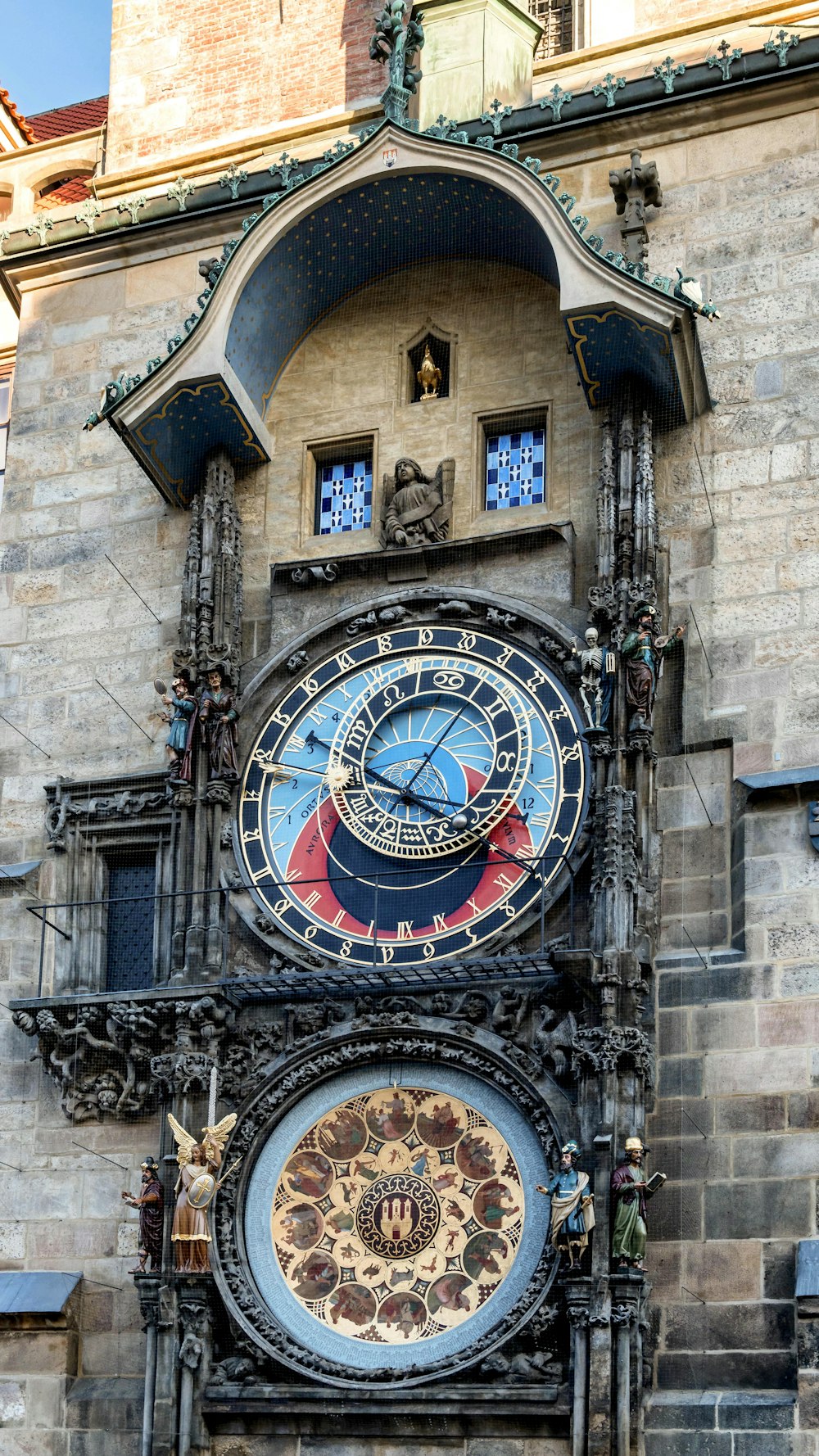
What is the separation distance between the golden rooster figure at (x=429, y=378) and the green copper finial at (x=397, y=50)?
1.42 metres

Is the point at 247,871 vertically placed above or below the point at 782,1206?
above

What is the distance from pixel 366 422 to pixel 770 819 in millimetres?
3743

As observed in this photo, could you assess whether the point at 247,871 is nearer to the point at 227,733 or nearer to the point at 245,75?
the point at 227,733

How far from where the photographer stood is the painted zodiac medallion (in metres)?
12.3

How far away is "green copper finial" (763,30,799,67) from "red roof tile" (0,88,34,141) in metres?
7.21

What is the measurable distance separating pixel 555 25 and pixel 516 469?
12.7 feet

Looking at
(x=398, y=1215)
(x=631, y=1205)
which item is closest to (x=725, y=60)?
(x=631, y=1205)

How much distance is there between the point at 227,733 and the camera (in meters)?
13.8

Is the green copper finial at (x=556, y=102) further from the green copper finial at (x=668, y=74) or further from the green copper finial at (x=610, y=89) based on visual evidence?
the green copper finial at (x=668, y=74)

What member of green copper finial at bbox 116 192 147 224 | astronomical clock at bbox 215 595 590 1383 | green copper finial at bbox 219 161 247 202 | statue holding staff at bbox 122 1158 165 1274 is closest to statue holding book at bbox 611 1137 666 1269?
astronomical clock at bbox 215 595 590 1383

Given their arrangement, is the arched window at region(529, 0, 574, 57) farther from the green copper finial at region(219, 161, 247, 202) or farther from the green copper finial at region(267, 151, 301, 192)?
the green copper finial at region(219, 161, 247, 202)

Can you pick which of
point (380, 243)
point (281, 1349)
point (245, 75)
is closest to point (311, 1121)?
point (281, 1349)

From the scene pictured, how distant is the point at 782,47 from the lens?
14344 mm

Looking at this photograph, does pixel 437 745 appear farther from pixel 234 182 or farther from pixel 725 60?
pixel 725 60
